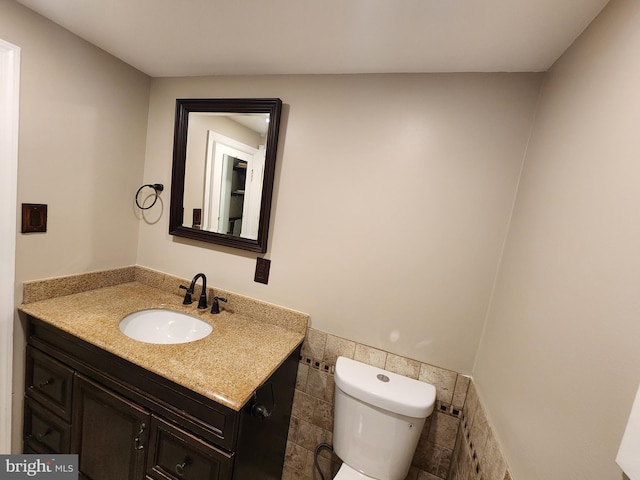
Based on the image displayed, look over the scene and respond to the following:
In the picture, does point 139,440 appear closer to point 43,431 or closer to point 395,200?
point 43,431

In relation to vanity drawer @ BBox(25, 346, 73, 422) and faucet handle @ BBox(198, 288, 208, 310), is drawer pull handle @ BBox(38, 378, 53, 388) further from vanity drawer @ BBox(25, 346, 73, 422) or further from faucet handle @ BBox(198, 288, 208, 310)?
faucet handle @ BBox(198, 288, 208, 310)

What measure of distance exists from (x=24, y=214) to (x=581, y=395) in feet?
6.59

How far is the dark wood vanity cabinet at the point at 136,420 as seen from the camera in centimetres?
90

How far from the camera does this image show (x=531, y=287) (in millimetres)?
820

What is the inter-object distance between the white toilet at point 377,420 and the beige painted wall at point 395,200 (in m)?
0.16

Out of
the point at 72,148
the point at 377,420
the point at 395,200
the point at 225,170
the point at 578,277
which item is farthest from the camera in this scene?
the point at 225,170

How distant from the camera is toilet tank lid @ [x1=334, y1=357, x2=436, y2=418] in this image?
103 centimetres

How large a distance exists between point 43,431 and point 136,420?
0.70 m

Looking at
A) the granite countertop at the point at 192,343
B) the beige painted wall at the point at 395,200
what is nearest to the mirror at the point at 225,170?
the beige painted wall at the point at 395,200

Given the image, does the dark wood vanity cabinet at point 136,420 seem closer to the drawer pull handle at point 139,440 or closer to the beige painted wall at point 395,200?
the drawer pull handle at point 139,440

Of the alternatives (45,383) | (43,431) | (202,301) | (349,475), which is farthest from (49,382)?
(349,475)

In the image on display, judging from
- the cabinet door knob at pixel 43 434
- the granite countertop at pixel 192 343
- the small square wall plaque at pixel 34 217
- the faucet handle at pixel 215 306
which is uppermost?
the small square wall plaque at pixel 34 217

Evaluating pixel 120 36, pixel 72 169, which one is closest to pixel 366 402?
pixel 72 169

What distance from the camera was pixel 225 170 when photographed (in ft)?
4.62
